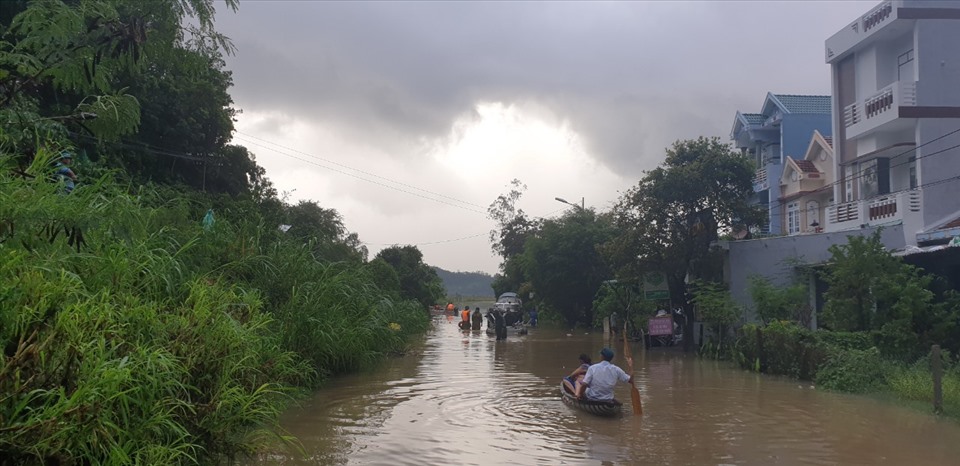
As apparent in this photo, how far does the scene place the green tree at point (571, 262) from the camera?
133 feet

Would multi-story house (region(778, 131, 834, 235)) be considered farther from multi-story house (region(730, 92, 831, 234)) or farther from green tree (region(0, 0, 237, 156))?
green tree (region(0, 0, 237, 156))

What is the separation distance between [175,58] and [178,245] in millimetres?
3292

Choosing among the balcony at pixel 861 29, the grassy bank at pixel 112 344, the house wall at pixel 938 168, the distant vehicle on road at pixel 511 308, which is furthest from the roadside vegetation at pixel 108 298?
the distant vehicle on road at pixel 511 308

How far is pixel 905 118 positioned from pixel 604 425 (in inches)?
620

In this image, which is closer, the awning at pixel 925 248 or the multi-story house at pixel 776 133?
the awning at pixel 925 248

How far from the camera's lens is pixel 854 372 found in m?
16.8

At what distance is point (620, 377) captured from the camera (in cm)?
1375

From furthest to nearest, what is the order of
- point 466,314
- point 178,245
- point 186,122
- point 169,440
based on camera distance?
point 466,314 → point 186,122 → point 178,245 → point 169,440

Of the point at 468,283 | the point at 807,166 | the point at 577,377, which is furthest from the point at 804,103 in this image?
the point at 468,283

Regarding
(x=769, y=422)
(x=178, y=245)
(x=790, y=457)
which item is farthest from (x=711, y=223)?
(x=178, y=245)

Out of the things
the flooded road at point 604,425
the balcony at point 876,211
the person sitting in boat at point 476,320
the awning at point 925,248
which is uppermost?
the balcony at point 876,211

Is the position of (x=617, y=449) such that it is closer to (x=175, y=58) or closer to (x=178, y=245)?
(x=178, y=245)

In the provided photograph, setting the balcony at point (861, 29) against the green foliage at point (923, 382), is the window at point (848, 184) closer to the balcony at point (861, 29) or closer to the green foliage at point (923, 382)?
the balcony at point (861, 29)

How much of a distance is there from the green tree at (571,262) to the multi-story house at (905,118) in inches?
597
